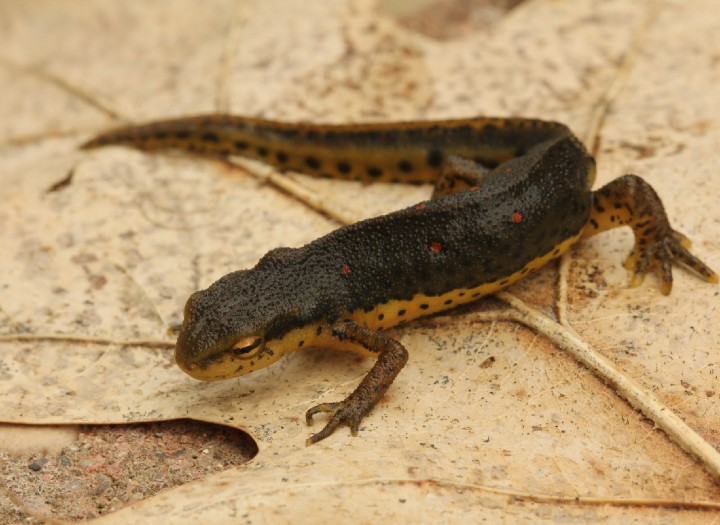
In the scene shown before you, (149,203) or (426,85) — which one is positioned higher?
(426,85)

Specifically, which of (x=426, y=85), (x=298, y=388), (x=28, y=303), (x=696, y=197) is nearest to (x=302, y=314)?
(x=298, y=388)

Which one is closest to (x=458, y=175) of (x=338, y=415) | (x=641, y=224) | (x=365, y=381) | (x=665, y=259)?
(x=641, y=224)

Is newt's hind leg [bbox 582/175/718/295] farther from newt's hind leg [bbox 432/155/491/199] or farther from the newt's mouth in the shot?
the newt's mouth

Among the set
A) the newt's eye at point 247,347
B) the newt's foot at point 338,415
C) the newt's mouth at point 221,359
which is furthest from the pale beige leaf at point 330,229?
the newt's eye at point 247,347

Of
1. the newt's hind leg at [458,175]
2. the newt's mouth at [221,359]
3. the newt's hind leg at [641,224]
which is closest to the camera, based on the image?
the newt's mouth at [221,359]

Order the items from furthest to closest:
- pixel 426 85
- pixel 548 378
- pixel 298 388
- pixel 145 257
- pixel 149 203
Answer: pixel 426 85 → pixel 149 203 → pixel 145 257 → pixel 298 388 → pixel 548 378

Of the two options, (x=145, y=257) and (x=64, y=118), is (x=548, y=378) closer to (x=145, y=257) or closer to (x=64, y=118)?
(x=145, y=257)

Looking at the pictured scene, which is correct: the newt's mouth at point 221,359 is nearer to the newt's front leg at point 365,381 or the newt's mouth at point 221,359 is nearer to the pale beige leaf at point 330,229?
the pale beige leaf at point 330,229

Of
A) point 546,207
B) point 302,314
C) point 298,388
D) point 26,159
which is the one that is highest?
point 546,207
